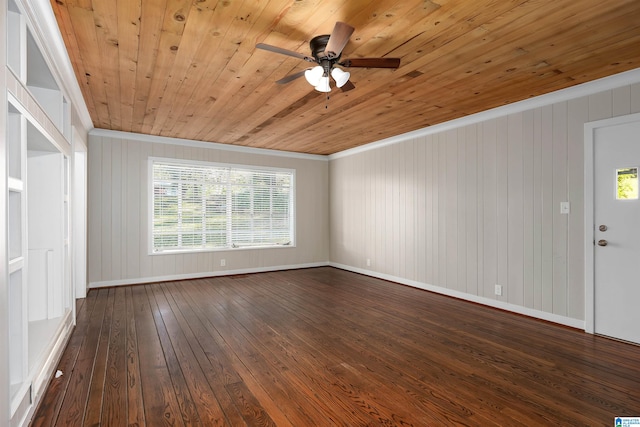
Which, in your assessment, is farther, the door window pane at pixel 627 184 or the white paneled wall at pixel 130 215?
the white paneled wall at pixel 130 215

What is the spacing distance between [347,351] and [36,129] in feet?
9.67

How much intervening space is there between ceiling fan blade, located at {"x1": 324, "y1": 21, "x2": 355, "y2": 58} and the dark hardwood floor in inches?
93.7

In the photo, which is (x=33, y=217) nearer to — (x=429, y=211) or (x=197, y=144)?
(x=197, y=144)

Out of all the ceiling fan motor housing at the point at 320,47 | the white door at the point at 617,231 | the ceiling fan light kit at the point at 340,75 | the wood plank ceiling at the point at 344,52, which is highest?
the wood plank ceiling at the point at 344,52

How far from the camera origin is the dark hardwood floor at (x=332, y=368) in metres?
2.10

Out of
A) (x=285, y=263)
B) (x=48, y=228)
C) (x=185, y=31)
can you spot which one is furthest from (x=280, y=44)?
(x=285, y=263)

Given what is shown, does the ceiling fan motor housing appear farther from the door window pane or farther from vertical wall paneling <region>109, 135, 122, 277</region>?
vertical wall paneling <region>109, 135, 122, 277</region>

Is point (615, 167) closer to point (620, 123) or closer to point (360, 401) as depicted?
point (620, 123)

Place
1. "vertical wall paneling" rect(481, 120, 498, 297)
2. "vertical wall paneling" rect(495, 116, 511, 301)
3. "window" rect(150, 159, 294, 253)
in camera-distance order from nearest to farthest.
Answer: "vertical wall paneling" rect(495, 116, 511, 301), "vertical wall paneling" rect(481, 120, 498, 297), "window" rect(150, 159, 294, 253)

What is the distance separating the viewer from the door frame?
11.4 ft

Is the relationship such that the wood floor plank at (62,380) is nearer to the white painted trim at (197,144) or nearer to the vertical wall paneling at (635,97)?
the white painted trim at (197,144)

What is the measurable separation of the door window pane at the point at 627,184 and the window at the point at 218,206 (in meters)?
5.44

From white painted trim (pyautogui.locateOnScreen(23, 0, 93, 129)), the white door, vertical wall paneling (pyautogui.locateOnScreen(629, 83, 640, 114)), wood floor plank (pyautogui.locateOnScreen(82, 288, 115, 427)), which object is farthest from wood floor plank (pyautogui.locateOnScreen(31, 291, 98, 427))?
vertical wall paneling (pyautogui.locateOnScreen(629, 83, 640, 114))

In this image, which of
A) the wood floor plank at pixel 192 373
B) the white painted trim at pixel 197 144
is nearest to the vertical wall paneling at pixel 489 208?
the wood floor plank at pixel 192 373
